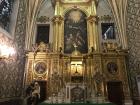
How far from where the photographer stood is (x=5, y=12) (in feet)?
29.3

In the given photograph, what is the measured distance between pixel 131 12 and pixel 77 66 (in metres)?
4.66

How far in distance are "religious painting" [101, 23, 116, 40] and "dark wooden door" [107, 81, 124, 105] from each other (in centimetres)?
338

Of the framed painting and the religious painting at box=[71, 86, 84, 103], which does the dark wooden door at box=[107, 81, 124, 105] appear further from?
the framed painting

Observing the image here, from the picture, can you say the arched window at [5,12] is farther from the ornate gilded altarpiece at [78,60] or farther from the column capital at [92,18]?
the column capital at [92,18]

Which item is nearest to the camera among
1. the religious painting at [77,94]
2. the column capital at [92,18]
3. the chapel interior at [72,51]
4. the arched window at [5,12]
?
the arched window at [5,12]

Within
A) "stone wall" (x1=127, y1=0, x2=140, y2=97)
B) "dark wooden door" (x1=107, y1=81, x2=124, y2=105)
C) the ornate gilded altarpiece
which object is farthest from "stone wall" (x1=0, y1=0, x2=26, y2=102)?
"stone wall" (x1=127, y1=0, x2=140, y2=97)

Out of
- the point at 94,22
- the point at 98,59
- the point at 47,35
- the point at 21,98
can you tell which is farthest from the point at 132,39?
the point at 21,98

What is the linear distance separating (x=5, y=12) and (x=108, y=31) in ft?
23.6

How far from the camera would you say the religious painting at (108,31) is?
12.3m

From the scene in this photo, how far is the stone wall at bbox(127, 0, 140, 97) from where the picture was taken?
9.15 metres

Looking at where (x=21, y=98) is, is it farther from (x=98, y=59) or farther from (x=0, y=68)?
(x=98, y=59)

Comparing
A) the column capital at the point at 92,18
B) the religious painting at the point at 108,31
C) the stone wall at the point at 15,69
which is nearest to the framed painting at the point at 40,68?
the stone wall at the point at 15,69

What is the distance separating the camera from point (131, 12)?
10125mm

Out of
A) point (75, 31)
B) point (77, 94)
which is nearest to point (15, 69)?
point (77, 94)
